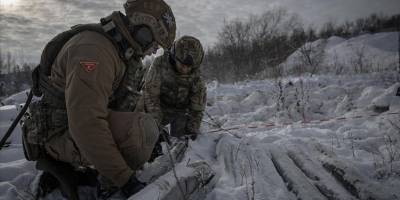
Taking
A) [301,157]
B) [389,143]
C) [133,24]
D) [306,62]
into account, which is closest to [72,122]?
[133,24]

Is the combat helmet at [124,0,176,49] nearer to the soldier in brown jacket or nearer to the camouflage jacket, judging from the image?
the soldier in brown jacket

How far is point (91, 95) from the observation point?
5.55 feet

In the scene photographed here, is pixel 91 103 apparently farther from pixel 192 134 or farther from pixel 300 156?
pixel 192 134

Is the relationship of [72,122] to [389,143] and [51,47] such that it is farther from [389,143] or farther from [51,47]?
[389,143]

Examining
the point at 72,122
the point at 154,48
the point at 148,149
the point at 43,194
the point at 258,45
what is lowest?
the point at 43,194

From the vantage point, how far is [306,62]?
14391 millimetres

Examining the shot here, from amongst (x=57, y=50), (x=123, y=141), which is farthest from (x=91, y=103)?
(x=57, y=50)

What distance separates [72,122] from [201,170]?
1079 millimetres

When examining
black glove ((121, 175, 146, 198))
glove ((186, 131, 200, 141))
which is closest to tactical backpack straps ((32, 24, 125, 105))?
black glove ((121, 175, 146, 198))

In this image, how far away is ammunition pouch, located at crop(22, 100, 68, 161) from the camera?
210cm

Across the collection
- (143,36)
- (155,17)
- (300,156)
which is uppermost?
(155,17)

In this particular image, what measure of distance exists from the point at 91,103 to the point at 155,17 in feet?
2.66

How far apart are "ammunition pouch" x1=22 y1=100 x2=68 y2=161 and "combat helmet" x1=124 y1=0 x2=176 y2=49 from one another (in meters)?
0.79

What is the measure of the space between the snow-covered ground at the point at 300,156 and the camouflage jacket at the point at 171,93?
455mm
